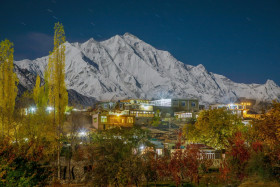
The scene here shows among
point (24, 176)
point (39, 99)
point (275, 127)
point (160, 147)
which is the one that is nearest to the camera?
Answer: point (24, 176)

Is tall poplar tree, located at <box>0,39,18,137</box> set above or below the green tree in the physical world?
above

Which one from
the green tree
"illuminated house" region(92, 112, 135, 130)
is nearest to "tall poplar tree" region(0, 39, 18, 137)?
the green tree

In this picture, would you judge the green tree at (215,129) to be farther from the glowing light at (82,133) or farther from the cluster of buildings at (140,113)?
the cluster of buildings at (140,113)

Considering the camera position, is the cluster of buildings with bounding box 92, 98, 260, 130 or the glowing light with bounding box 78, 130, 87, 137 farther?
the cluster of buildings with bounding box 92, 98, 260, 130

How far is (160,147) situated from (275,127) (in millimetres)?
17705

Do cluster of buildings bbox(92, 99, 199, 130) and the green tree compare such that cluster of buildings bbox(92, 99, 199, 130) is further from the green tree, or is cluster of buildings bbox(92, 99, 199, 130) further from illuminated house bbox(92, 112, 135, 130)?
the green tree

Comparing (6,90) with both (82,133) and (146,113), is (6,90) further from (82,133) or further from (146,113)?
(146,113)

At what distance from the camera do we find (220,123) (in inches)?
1262

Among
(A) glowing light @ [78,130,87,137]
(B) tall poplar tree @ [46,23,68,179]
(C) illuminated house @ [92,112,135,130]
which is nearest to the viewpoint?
(B) tall poplar tree @ [46,23,68,179]

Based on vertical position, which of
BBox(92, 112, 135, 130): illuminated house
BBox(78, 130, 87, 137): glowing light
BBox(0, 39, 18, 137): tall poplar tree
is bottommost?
BBox(78, 130, 87, 137): glowing light

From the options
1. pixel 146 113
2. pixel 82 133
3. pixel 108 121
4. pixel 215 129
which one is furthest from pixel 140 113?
pixel 215 129

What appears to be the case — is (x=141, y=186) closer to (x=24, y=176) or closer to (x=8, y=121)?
(x=24, y=176)

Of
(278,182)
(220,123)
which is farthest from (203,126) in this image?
(278,182)

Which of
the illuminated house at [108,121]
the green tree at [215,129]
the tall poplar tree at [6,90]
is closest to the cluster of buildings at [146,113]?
the illuminated house at [108,121]
